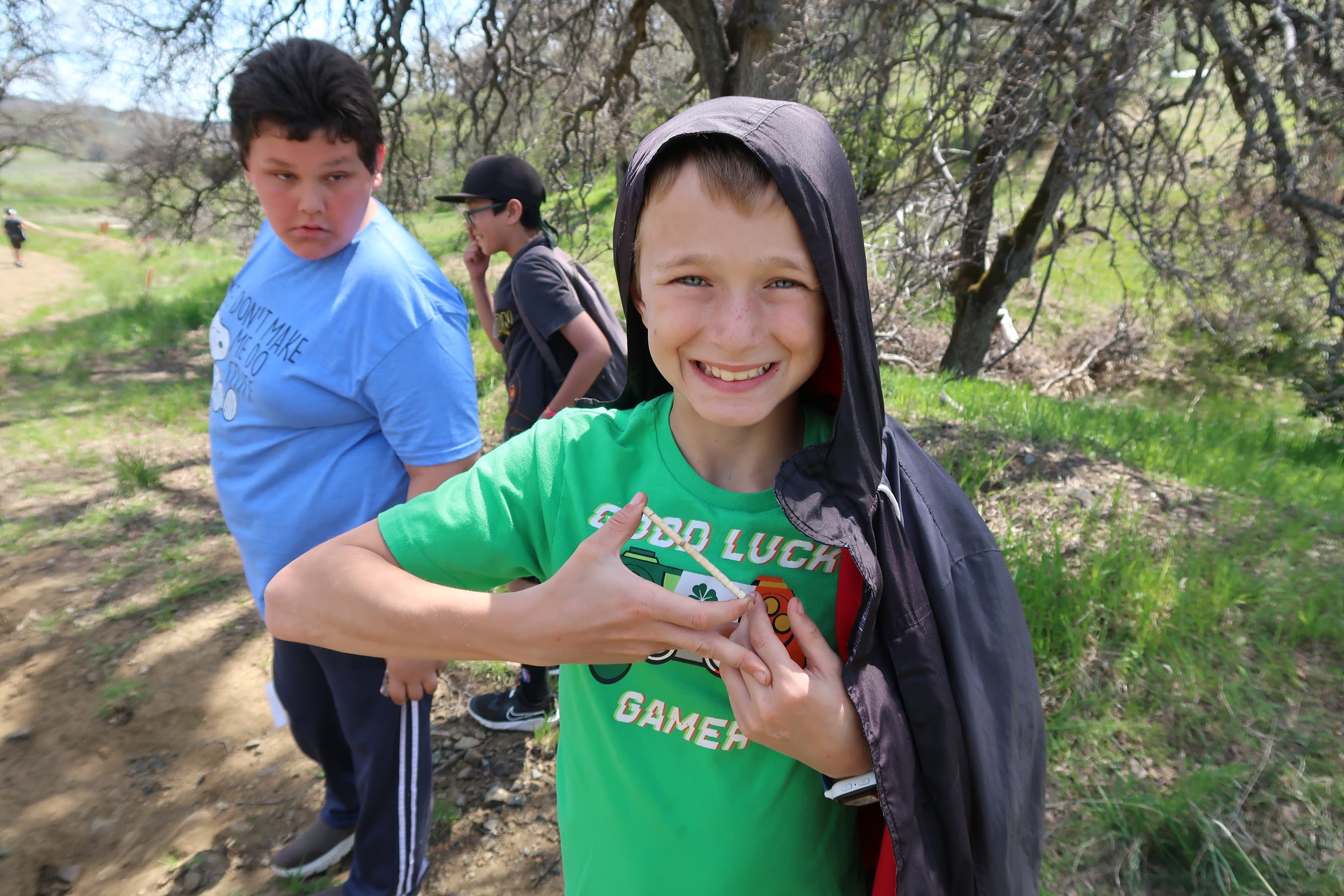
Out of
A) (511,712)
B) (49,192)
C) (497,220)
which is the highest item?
(497,220)

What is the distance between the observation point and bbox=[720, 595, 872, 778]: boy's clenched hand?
0.95 metres

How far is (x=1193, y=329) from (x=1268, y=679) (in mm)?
9578

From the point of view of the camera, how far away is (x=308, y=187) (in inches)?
70.7

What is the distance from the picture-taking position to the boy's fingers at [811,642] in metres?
0.97

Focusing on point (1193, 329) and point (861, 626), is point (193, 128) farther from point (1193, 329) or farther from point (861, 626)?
point (1193, 329)

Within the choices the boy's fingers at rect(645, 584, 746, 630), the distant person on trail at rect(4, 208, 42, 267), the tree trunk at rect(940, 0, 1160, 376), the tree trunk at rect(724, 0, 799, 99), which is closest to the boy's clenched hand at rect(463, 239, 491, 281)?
the tree trunk at rect(724, 0, 799, 99)

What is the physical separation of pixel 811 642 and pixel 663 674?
0.89 ft

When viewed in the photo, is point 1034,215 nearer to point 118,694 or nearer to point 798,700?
point 798,700

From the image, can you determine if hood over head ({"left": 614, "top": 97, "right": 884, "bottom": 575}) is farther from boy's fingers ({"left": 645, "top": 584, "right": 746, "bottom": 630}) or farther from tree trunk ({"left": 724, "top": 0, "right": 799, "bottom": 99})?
tree trunk ({"left": 724, "top": 0, "right": 799, "bottom": 99})

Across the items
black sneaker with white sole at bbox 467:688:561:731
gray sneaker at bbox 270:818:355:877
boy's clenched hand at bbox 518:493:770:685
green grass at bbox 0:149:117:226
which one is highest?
boy's clenched hand at bbox 518:493:770:685

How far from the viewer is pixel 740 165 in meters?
0.96

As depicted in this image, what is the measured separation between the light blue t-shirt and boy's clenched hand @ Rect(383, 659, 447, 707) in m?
0.37

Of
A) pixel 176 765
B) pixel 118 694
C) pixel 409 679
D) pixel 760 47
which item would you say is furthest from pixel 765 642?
pixel 760 47

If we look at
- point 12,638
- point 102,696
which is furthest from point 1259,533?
point 12,638
